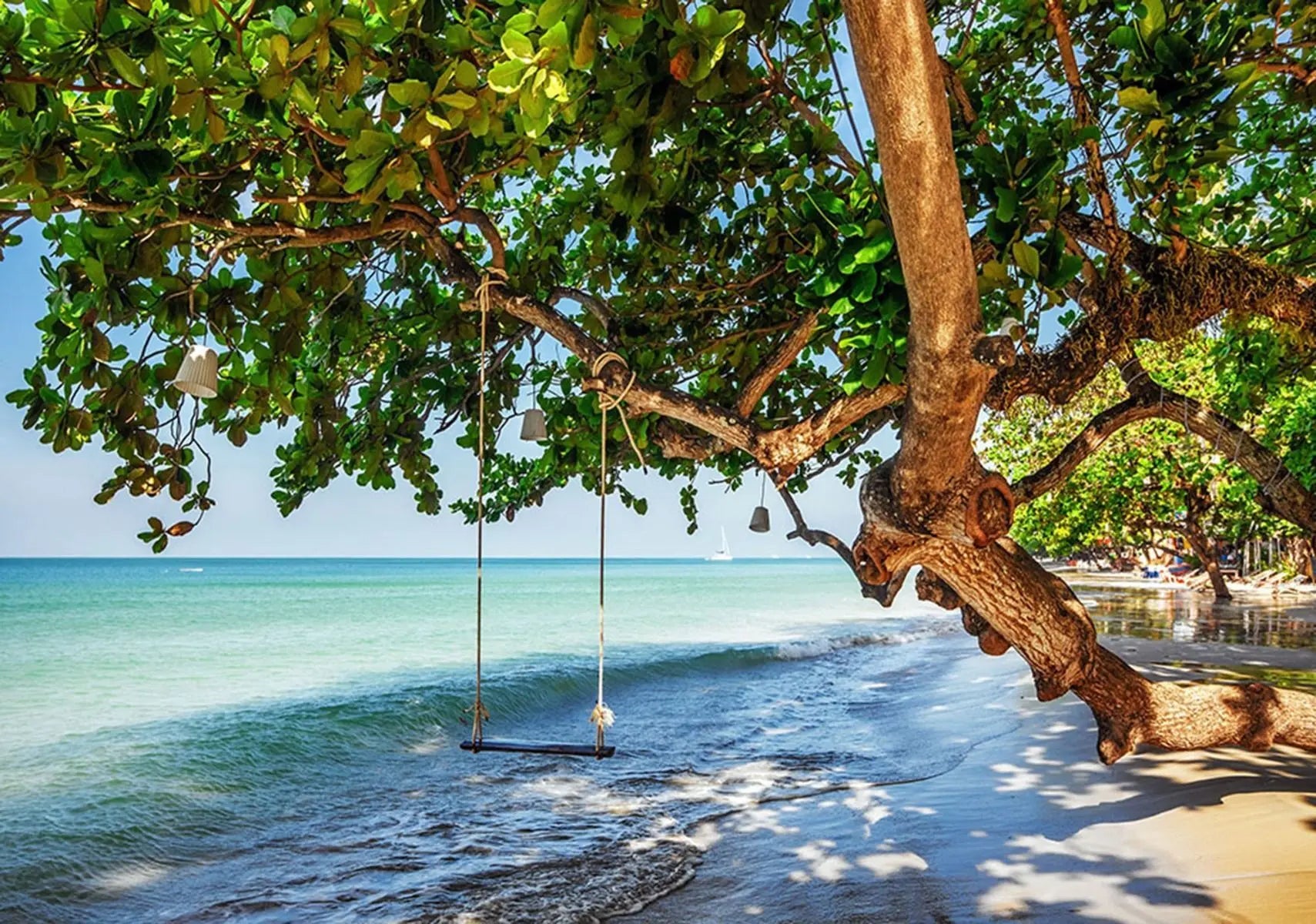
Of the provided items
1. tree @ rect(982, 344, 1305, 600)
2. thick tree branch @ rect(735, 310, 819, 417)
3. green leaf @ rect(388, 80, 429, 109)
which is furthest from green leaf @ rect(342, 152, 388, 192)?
tree @ rect(982, 344, 1305, 600)

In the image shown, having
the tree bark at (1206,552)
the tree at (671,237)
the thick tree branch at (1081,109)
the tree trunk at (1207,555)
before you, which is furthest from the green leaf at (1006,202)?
the tree trunk at (1207,555)

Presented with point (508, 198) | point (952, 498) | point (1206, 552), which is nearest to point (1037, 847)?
point (952, 498)

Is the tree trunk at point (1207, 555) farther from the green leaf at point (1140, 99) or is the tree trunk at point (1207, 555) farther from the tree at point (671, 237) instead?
the green leaf at point (1140, 99)

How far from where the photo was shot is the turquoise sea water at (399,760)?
19.5 ft

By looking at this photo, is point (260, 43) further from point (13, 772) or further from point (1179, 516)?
point (1179, 516)

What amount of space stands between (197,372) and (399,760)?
29.6 feet

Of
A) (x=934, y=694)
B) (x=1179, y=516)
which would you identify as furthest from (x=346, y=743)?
(x=1179, y=516)

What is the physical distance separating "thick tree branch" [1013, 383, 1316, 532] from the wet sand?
1569mm

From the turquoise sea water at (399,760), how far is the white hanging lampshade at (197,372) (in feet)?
11.8

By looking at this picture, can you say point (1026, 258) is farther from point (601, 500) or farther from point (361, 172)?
point (601, 500)

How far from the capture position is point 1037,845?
188 inches

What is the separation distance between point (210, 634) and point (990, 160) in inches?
1116

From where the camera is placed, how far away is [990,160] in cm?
244

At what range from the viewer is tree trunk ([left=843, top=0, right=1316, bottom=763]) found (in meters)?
1.79
